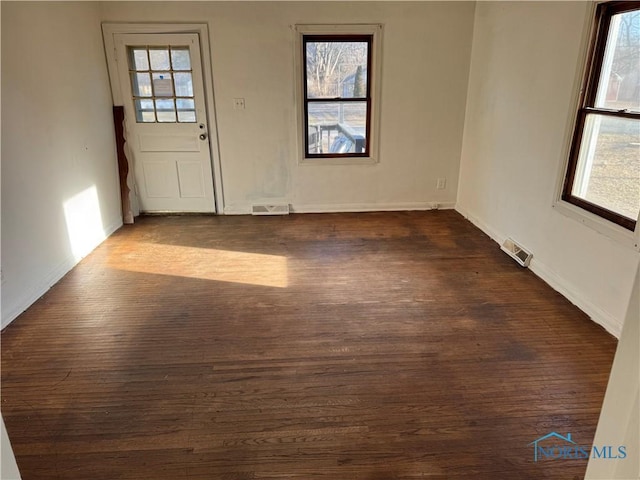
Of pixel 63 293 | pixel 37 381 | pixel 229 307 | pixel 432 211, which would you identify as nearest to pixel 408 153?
pixel 432 211

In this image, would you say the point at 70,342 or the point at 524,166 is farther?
the point at 524,166

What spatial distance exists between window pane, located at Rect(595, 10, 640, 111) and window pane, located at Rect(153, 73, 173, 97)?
393 centimetres

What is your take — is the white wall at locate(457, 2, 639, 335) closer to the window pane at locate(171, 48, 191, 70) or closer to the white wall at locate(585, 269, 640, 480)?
the white wall at locate(585, 269, 640, 480)

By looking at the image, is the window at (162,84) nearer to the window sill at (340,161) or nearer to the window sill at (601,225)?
the window sill at (340,161)

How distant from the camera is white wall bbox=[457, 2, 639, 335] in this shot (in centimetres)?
279

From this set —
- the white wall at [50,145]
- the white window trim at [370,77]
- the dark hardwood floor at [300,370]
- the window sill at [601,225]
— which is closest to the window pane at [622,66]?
the window sill at [601,225]

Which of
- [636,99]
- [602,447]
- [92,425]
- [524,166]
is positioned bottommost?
[92,425]

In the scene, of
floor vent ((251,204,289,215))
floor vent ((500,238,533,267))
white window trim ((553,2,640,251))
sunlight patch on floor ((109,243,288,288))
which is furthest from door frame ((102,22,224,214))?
white window trim ((553,2,640,251))

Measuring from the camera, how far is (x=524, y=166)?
3646mm

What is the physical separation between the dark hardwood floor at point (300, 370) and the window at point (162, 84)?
1.78 m

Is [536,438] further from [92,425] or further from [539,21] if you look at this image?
[539,21]

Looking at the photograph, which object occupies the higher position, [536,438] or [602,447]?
[602,447]

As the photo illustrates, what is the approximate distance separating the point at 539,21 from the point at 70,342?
13.2ft

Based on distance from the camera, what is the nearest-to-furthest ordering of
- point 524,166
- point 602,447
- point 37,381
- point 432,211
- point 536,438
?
1. point 602,447
2. point 536,438
3. point 37,381
4. point 524,166
5. point 432,211
